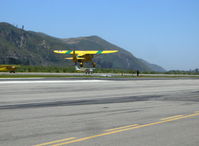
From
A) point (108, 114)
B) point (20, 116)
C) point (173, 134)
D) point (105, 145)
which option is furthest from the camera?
point (108, 114)

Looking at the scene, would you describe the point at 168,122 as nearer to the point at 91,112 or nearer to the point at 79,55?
the point at 91,112

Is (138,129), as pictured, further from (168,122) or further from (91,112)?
(91,112)

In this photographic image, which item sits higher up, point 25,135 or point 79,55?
point 79,55

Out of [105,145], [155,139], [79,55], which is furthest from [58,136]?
[79,55]

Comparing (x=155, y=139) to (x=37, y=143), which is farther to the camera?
(x=155, y=139)

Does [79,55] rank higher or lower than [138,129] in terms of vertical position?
higher

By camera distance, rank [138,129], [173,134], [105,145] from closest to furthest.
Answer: [105,145], [173,134], [138,129]

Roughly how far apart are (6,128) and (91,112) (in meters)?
4.66

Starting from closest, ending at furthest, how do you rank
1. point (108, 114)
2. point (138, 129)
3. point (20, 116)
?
1. point (138, 129)
2. point (20, 116)
3. point (108, 114)

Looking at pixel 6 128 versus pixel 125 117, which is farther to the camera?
pixel 125 117

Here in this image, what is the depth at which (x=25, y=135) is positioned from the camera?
365 inches

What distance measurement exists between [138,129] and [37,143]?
3363mm

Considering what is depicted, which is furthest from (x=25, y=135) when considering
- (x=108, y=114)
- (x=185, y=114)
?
(x=185, y=114)

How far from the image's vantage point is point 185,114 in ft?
46.1
